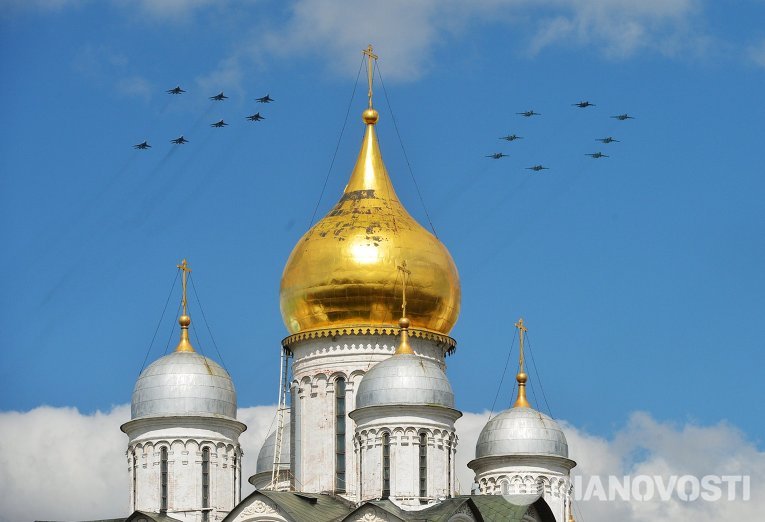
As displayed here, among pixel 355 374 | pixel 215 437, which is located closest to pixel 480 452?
pixel 355 374

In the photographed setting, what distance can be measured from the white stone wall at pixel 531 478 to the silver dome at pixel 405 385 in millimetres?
5351

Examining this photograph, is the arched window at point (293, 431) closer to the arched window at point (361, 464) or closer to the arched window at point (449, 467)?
the arched window at point (361, 464)

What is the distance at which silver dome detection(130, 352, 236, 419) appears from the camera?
5544 cm

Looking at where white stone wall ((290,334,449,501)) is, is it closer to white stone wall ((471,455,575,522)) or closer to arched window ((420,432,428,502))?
white stone wall ((471,455,575,522))

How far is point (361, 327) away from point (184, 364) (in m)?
4.74

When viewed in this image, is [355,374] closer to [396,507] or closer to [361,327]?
[361,327]

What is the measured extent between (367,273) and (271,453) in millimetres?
6945

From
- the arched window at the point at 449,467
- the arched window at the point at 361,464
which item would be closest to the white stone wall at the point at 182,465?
the arched window at the point at 361,464

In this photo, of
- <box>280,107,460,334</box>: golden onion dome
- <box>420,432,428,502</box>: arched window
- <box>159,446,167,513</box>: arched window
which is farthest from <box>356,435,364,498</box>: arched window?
<box>280,107,460,334</box>: golden onion dome

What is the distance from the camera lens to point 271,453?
62.8m

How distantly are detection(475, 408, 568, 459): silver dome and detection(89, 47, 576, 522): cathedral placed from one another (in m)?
0.03

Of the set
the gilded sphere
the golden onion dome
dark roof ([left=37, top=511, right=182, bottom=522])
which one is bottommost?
dark roof ([left=37, top=511, right=182, bottom=522])

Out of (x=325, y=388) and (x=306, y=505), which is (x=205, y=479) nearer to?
(x=306, y=505)

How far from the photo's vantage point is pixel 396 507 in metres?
52.6
